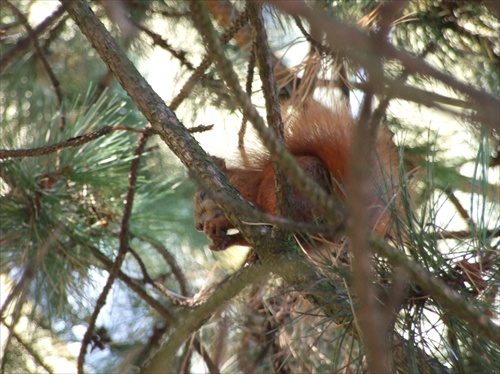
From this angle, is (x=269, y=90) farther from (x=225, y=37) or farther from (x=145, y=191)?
(x=145, y=191)

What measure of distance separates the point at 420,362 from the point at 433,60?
896mm

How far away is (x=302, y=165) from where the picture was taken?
1.33 m

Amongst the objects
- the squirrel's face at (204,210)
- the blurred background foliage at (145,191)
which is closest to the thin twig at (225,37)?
the blurred background foliage at (145,191)

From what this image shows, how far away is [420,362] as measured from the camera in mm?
887

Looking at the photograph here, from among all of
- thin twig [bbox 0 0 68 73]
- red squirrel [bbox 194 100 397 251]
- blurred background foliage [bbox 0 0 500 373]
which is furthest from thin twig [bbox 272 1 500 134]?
red squirrel [bbox 194 100 397 251]

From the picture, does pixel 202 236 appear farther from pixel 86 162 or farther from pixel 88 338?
pixel 88 338

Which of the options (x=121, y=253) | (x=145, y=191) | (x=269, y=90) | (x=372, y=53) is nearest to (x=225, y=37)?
(x=269, y=90)

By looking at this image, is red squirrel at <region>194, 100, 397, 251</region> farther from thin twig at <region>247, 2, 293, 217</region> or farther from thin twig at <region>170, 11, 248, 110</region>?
thin twig at <region>247, 2, 293, 217</region>

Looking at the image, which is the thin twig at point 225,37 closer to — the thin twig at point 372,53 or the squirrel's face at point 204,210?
the squirrel's face at point 204,210

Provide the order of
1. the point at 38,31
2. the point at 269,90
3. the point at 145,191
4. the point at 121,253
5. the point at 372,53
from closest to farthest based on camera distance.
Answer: the point at 372,53 → the point at 269,90 → the point at 38,31 → the point at 121,253 → the point at 145,191

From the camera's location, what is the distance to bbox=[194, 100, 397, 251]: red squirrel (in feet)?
4.27

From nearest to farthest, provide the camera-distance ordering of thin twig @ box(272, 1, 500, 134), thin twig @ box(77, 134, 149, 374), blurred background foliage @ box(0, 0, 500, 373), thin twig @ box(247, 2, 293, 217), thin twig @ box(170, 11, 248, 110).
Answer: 1. thin twig @ box(272, 1, 500, 134)
2. thin twig @ box(247, 2, 293, 217)
3. thin twig @ box(170, 11, 248, 110)
4. thin twig @ box(77, 134, 149, 374)
5. blurred background foliage @ box(0, 0, 500, 373)

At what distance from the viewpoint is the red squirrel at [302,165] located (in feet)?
4.27

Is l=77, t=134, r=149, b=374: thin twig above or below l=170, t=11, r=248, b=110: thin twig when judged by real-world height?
below
